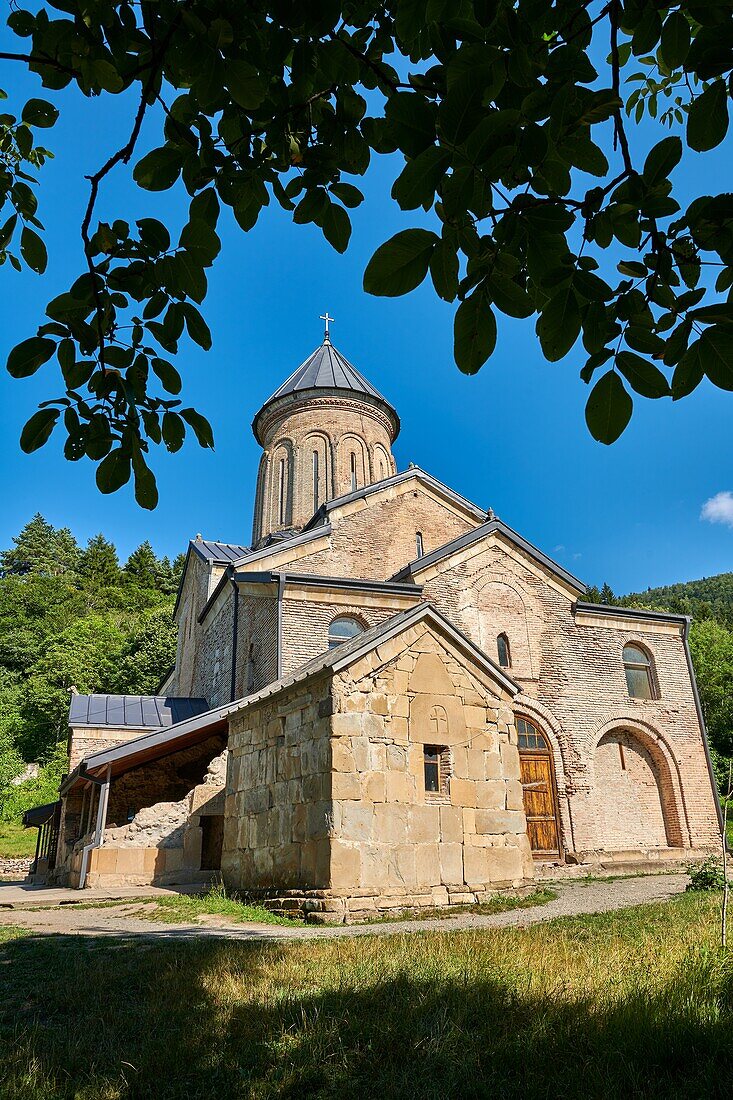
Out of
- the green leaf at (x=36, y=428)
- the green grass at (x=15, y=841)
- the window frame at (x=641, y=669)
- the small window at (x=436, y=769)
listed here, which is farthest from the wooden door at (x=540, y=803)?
the green grass at (x=15, y=841)

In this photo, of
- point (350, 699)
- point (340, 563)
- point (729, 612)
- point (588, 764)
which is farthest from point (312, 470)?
point (729, 612)

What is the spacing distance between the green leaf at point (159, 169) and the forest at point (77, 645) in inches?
1086

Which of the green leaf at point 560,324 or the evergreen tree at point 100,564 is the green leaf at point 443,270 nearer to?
the green leaf at point 560,324

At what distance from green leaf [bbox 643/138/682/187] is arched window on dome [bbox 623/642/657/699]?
1886 centimetres

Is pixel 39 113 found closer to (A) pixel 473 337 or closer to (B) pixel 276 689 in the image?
(A) pixel 473 337

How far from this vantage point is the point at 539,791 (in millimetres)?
17234

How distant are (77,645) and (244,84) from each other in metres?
45.1

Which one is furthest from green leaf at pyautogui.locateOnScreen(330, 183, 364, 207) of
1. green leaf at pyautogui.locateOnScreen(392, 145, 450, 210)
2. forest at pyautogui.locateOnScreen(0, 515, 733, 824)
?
forest at pyautogui.locateOnScreen(0, 515, 733, 824)

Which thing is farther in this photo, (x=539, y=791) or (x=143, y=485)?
(x=539, y=791)

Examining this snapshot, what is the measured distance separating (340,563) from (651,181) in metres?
17.7

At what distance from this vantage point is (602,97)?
87.7 inches

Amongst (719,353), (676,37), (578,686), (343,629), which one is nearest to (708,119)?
(676,37)

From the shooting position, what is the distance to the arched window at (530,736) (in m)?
17.7

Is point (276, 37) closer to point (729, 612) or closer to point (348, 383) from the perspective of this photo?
point (348, 383)
